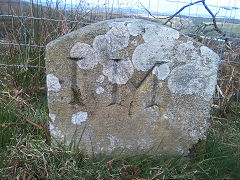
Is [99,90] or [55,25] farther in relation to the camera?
[55,25]

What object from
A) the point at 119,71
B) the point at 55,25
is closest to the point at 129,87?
the point at 119,71

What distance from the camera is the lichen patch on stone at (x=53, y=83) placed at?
4.72 ft

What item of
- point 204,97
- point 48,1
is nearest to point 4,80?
point 48,1

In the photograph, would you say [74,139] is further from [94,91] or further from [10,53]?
[10,53]

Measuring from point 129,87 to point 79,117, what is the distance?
0.35 m

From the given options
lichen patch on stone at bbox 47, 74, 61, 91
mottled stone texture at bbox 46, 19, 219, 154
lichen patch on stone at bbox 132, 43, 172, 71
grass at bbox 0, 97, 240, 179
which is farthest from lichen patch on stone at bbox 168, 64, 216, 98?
lichen patch on stone at bbox 47, 74, 61, 91

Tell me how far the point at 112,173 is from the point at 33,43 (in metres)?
1.74

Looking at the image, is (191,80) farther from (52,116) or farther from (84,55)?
(52,116)

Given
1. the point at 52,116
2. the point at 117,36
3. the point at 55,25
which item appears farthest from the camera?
the point at 55,25

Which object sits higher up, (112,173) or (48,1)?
(48,1)

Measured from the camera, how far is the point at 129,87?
148cm

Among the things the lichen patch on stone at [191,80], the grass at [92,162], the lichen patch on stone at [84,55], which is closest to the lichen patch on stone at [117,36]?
the lichen patch on stone at [84,55]

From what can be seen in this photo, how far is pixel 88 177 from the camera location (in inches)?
54.0

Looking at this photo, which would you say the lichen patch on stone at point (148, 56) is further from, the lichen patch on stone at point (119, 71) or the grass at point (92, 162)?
the grass at point (92, 162)
